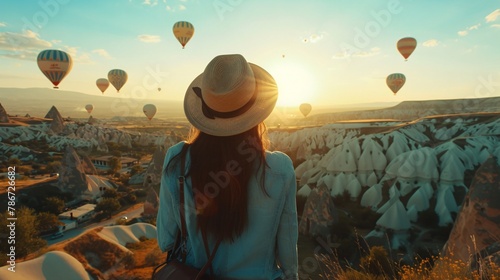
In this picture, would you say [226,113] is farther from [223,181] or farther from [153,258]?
[153,258]

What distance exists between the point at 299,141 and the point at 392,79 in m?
13.7

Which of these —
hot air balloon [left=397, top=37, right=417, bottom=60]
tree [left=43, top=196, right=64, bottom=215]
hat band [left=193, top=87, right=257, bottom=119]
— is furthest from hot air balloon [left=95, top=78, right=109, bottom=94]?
hat band [left=193, top=87, right=257, bottom=119]

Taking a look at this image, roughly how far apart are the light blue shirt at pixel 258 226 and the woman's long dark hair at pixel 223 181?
36 millimetres

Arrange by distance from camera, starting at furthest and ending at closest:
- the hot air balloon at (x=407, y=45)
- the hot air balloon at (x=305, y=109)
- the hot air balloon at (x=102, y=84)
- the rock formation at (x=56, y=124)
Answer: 1. the hot air balloon at (x=305, y=109)
2. the rock formation at (x=56, y=124)
3. the hot air balloon at (x=102, y=84)
4. the hot air balloon at (x=407, y=45)

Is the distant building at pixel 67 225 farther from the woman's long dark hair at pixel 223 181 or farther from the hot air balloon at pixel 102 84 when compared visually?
the hot air balloon at pixel 102 84

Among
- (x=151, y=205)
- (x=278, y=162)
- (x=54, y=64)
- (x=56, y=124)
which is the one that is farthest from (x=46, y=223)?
(x=56, y=124)

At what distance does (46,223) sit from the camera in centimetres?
1544

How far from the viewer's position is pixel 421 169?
18.3m

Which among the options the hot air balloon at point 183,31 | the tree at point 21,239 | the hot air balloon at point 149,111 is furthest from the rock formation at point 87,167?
the hot air balloon at point 149,111

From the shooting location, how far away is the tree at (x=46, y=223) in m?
15.1

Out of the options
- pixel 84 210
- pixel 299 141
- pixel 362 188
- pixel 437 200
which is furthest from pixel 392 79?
pixel 84 210

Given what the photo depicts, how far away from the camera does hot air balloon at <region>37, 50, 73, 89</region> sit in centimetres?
2706

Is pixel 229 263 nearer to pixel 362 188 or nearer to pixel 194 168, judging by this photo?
pixel 194 168

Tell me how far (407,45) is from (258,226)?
113 ft
